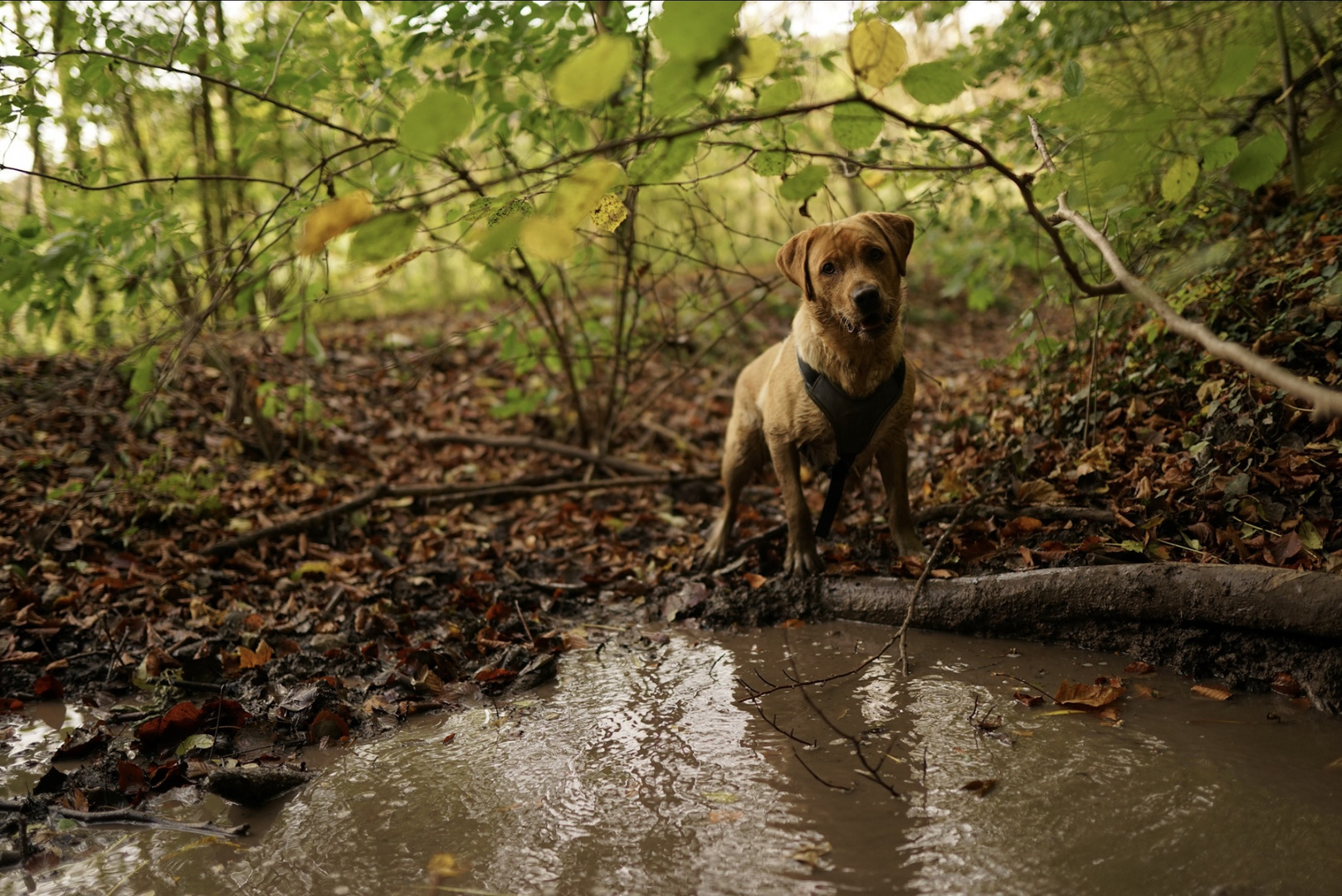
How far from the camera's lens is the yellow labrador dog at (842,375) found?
3.86 metres

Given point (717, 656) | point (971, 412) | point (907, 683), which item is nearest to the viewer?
point (907, 683)

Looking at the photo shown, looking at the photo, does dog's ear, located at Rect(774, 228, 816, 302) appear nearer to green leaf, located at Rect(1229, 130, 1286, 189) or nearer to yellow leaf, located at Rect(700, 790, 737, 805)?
green leaf, located at Rect(1229, 130, 1286, 189)

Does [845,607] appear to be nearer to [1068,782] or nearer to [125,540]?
[1068,782]

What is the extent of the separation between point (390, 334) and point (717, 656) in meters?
8.86

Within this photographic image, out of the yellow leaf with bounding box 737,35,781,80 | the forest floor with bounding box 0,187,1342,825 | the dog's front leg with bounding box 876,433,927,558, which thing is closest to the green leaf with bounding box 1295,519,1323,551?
the forest floor with bounding box 0,187,1342,825

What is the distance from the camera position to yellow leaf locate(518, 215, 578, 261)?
52.5 inches

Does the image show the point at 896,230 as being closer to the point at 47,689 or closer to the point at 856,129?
the point at 856,129

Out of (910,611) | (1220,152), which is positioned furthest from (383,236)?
(1220,152)

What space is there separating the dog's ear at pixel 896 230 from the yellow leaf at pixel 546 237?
295 centimetres

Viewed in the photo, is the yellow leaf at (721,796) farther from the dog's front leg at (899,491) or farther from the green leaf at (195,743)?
the dog's front leg at (899,491)

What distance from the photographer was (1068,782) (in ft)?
7.70

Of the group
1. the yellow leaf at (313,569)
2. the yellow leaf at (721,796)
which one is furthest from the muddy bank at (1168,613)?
the yellow leaf at (313,569)

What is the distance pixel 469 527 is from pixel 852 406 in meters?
3.16

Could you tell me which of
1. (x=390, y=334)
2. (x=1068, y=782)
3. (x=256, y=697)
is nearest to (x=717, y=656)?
(x=1068, y=782)
